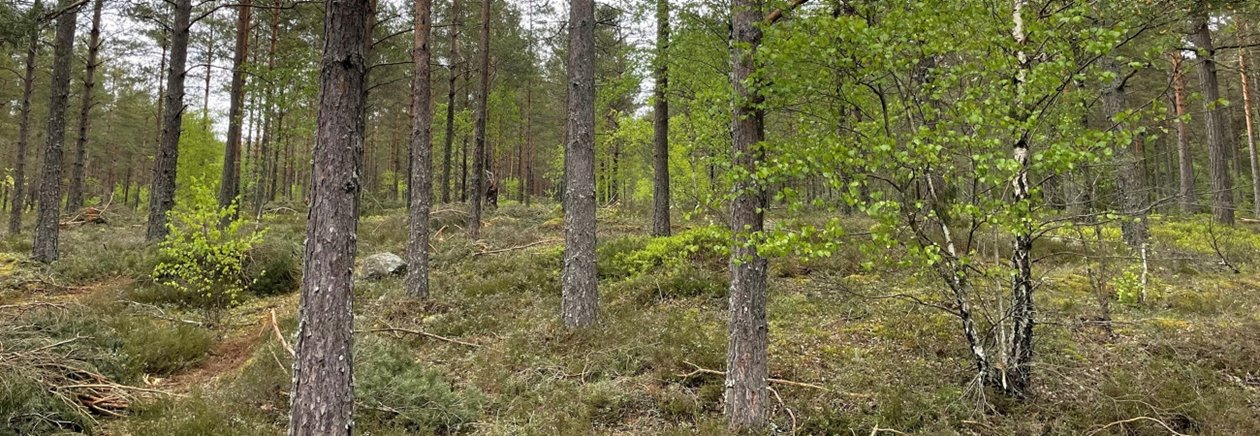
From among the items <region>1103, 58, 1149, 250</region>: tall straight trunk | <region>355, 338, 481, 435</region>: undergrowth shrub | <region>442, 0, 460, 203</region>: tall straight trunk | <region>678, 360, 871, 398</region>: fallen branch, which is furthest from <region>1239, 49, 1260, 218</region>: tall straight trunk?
<region>355, 338, 481, 435</region>: undergrowth shrub

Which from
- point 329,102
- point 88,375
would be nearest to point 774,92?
point 329,102

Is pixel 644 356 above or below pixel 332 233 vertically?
below

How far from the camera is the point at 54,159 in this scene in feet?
37.9

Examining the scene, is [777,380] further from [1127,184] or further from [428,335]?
[1127,184]

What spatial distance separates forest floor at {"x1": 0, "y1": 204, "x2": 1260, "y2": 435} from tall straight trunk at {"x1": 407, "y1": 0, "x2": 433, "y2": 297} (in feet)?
1.86

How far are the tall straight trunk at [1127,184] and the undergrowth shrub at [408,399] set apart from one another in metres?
6.12

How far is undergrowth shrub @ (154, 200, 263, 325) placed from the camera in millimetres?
8672

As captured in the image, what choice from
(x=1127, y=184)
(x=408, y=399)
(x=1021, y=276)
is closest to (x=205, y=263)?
(x=408, y=399)

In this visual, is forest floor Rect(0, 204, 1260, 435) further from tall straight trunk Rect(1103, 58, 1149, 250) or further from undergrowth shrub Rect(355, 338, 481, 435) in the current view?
tall straight trunk Rect(1103, 58, 1149, 250)

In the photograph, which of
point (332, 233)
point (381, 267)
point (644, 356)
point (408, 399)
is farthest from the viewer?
point (381, 267)

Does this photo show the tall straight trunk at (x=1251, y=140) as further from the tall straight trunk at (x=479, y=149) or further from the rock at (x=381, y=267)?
the rock at (x=381, y=267)

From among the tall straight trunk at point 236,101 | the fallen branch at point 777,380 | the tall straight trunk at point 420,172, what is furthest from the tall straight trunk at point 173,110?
the fallen branch at point 777,380

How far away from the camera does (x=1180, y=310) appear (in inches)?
316

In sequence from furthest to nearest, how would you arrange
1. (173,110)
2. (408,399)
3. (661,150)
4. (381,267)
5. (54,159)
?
(661,150)
(173,110)
(381,267)
(54,159)
(408,399)
